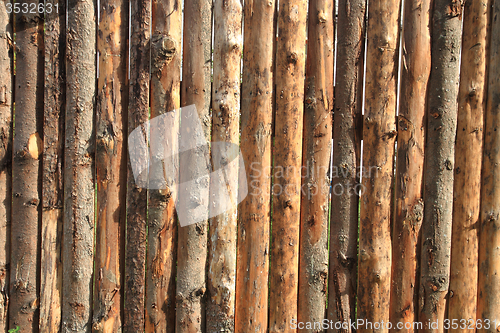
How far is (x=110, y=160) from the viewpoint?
2.95 metres

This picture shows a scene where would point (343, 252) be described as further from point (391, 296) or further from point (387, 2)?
point (387, 2)

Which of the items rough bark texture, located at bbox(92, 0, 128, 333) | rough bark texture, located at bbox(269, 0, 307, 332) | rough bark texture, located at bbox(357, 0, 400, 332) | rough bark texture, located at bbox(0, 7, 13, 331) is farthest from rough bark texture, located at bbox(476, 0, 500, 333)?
rough bark texture, located at bbox(0, 7, 13, 331)

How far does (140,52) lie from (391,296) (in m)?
3.08

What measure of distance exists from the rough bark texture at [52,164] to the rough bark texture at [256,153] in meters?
Answer: 1.61

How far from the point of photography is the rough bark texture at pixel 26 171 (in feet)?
9.75

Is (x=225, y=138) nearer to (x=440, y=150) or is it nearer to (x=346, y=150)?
(x=346, y=150)

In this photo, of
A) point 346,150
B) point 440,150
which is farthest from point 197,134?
point 440,150

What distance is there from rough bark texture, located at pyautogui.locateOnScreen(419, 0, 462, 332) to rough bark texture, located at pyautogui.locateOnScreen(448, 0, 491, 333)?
0.09 meters

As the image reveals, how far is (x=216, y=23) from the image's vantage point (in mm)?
2939

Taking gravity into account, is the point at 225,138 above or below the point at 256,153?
above

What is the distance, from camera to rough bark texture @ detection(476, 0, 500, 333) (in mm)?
2945

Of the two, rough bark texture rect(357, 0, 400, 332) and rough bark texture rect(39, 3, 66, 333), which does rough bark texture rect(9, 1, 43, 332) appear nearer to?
rough bark texture rect(39, 3, 66, 333)

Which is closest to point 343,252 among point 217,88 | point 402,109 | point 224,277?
point 224,277

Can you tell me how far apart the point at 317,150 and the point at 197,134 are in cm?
104
